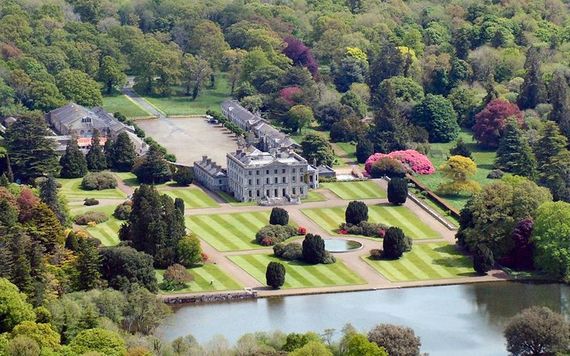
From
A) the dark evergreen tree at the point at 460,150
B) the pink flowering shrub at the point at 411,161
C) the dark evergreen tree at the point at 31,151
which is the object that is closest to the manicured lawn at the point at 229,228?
the pink flowering shrub at the point at 411,161

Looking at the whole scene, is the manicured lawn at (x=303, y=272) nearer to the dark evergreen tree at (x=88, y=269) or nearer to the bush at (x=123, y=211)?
the bush at (x=123, y=211)

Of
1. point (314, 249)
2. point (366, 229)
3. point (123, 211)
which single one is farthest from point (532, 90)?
point (314, 249)

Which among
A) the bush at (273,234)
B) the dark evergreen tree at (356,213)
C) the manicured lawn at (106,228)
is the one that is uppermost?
the dark evergreen tree at (356,213)

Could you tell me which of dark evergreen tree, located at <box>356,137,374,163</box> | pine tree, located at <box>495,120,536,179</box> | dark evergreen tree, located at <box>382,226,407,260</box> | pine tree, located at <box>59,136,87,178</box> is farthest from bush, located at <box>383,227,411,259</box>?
pine tree, located at <box>59,136,87,178</box>

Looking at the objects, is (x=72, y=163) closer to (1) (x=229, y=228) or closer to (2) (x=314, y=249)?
(1) (x=229, y=228)

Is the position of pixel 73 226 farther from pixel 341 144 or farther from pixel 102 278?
pixel 341 144

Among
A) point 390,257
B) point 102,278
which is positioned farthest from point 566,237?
point 102,278

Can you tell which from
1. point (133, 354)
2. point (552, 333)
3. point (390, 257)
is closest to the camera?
point (133, 354)
